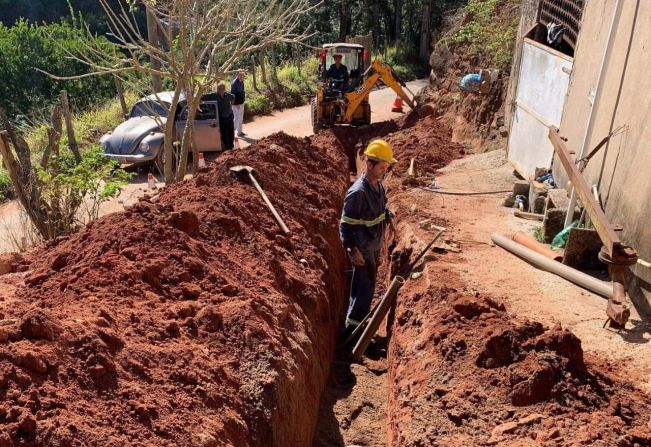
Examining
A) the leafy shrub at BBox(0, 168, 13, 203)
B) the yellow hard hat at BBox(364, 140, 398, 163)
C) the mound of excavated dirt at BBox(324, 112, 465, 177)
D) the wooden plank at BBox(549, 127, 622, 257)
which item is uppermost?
the yellow hard hat at BBox(364, 140, 398, 163)

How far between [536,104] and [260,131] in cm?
1071

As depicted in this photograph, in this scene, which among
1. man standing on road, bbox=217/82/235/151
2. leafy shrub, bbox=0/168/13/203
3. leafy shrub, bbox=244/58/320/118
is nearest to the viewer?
leafy shrub, bbox=0/168/13/203

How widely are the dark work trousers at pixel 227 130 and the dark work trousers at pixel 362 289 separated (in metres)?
9.25

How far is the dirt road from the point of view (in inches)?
441

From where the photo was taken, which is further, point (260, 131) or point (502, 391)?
point (260, 131)

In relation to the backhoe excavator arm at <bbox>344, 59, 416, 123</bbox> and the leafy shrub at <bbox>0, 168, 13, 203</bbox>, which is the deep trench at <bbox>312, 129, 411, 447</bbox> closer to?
the backhoe excavator arm at <bbox>344, 59, 416, 123</bbox>

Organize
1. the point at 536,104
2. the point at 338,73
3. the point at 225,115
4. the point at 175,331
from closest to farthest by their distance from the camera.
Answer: the point at 175,331 < the point at 536,104 < the point at 225,115 < the point at 338,73

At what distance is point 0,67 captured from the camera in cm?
2703

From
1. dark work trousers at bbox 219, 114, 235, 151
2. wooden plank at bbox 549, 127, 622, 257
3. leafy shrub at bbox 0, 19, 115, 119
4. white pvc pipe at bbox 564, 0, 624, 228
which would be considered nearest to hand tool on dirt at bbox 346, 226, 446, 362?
wooden plank at bbox 549, 127, 622, 257

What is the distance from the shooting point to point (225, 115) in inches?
597

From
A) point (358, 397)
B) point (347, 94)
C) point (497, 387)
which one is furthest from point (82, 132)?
point (497, 387)

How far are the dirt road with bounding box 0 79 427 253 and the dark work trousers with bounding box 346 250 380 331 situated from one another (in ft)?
17.6

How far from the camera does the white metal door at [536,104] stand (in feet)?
33.5

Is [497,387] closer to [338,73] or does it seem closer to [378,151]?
[378,151]
